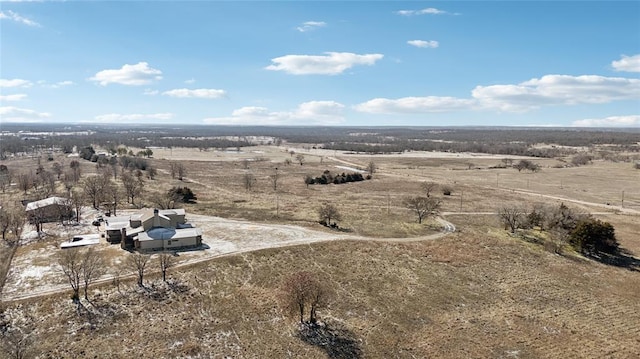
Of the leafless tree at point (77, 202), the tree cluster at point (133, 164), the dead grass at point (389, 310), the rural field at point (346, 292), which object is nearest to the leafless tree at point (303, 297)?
the rural field at point (346, 292)

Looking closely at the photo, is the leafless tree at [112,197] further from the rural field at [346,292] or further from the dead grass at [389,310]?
the dead grass at [389,310]

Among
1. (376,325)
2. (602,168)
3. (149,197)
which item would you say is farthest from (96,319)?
(602,168)

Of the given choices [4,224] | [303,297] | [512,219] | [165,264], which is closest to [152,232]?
[165,264]

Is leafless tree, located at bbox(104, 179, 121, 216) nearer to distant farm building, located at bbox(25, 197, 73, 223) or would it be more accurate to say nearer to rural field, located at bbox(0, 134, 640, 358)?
rural field, located at bbox(0, 134, 640, 358)

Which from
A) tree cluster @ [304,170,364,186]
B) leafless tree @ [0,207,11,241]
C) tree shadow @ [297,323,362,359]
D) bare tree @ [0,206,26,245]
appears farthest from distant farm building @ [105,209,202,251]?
tree cluster @ [304,170,364,186]

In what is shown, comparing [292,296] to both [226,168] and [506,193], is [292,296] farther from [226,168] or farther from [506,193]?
[226,168]
